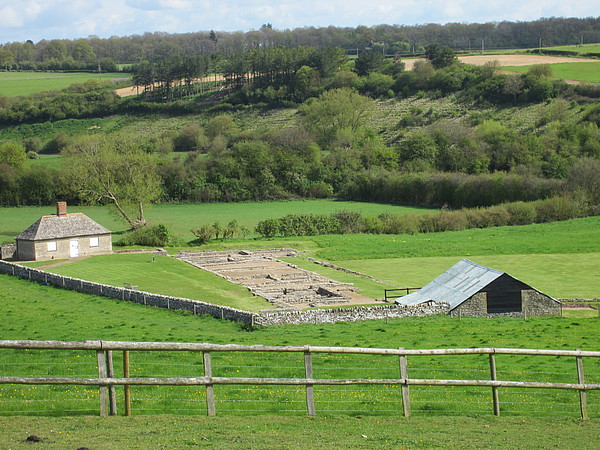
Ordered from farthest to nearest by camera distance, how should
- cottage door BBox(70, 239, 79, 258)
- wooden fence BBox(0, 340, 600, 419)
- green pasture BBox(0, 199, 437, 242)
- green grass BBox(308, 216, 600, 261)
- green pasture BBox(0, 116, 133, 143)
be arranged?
green pasture BBox(0, 116, 133, 143) → green pasture BBox(0, 199, 437, 242) → green grass BBox(308, 216, 600, 261) → cottage door BBox(70, 239, 79, 258) → wooden fence BBox(0, 340, 600, 419)

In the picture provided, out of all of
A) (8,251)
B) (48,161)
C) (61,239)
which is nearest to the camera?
(61,239)

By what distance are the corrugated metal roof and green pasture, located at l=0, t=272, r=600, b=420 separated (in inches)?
72.8

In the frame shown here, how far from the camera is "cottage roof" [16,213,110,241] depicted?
192ft

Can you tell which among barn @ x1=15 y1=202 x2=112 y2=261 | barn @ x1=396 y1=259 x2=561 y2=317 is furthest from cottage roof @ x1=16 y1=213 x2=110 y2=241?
barn @ x1=396 y1=259 x2=561 y2=317

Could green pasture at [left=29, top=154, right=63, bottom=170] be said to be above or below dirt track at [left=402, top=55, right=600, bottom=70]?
below

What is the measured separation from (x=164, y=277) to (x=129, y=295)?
892cm

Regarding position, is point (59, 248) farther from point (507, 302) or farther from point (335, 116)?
point (335, 116)

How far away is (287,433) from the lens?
12.7 meters

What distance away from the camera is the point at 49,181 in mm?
95438

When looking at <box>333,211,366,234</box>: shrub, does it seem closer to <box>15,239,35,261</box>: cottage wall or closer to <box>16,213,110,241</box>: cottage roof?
<box>16,213,110,241</box>: cottage roof

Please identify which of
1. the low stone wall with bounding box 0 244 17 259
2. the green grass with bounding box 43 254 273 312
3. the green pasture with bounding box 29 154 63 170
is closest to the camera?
the green grass with bounding box 43 254 273 312

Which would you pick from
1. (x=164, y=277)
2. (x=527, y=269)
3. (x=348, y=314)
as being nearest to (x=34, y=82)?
(x=164, y=277)

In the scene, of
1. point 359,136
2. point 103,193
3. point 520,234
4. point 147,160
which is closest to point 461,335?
point 520,234

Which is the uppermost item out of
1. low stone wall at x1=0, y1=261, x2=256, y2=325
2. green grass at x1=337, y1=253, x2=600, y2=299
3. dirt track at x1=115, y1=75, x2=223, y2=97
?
dirt track at x1=115, y1=75, x2=223, y2=97
